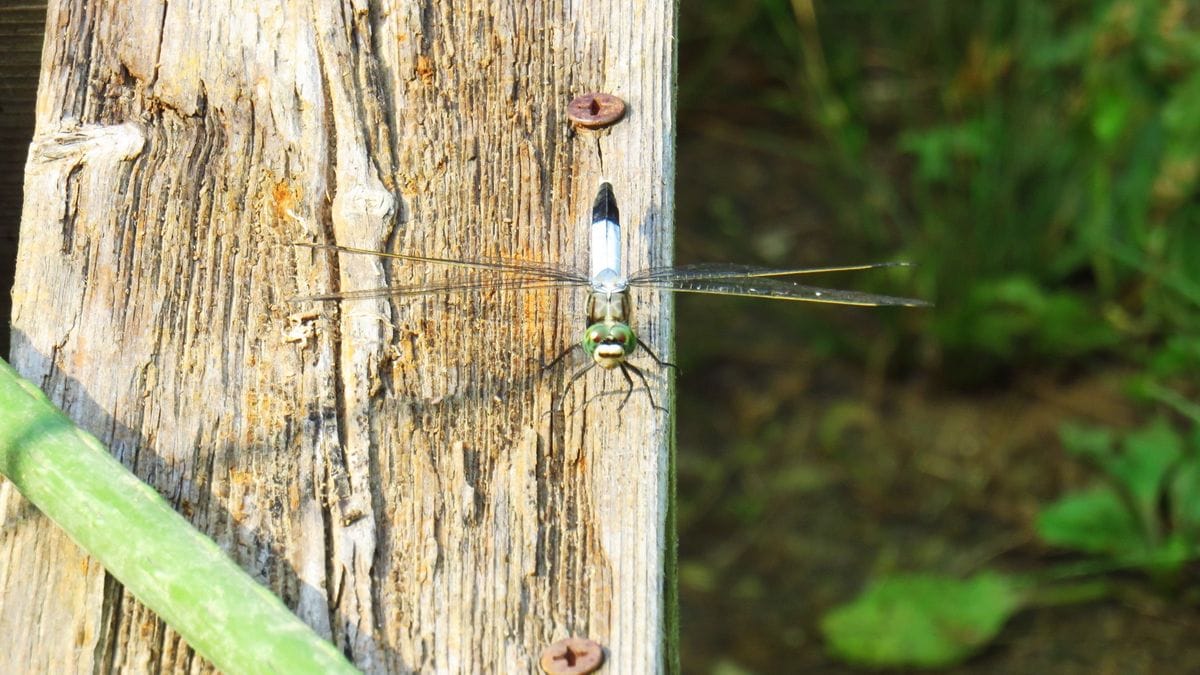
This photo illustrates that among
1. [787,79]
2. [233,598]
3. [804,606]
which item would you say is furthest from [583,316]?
[787,79]

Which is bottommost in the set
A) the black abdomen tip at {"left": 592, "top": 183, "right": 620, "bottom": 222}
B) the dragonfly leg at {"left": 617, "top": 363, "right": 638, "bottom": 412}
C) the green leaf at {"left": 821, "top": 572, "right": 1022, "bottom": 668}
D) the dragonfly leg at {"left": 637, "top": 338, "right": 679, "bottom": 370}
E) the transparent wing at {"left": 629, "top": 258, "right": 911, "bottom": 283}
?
the green leaf at {"left": 821, "top": 572, "right": 1022, "bottom": 668}

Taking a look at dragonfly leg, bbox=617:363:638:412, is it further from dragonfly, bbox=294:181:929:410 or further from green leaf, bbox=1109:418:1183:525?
green leaf, bbox=1109:418:1183:525

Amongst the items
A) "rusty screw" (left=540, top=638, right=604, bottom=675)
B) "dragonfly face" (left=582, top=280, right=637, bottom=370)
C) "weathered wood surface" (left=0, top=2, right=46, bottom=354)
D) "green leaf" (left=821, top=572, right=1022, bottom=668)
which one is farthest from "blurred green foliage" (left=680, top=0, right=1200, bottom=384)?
"rusty screw" (left=540, top=638, right=604, bottom=675)

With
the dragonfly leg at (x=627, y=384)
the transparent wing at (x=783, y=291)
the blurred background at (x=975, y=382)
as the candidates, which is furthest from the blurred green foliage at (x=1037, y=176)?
the dragonfly leg at (x=627, y=384)

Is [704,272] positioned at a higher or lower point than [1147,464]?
higher

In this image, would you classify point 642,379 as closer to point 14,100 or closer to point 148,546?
point 148,546

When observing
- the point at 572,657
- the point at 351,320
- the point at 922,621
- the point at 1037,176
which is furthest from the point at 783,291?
the point at 1037,176

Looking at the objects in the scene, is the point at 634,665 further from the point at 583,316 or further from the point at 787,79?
the point at 787,79
